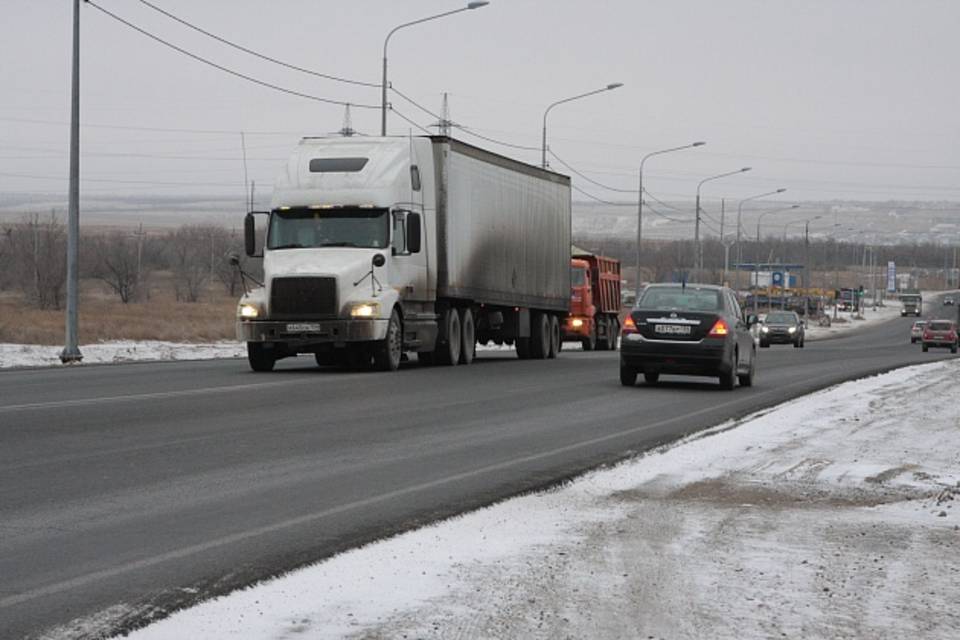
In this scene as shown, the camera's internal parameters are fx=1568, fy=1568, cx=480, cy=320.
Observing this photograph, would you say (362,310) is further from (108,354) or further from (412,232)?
(108,354)

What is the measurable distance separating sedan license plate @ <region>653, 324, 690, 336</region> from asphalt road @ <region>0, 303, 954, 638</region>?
0.95 m

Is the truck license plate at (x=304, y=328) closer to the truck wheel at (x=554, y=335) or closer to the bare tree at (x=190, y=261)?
the truck wheel at (x=554, y=335)

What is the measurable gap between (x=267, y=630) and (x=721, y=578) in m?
2.49

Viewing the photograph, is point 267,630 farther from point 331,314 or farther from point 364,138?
point 364,138

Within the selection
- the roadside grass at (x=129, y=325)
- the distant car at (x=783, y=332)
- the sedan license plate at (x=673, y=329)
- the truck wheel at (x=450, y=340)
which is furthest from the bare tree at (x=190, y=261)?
the sedan license plate at (x=673, y=329)

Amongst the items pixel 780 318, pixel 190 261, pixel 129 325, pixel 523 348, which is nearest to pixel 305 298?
pixel 523 348

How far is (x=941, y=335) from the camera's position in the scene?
7462cm

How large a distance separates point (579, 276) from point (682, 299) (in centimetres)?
2493

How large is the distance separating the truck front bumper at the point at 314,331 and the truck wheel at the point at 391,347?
0.60 metres

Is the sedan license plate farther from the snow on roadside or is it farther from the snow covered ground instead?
the snow on roadside

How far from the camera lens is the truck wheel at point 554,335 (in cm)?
3722

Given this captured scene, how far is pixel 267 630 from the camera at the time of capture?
254 inches

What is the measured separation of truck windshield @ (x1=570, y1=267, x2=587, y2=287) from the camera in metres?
49.7

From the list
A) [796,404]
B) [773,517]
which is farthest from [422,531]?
[796,404]
